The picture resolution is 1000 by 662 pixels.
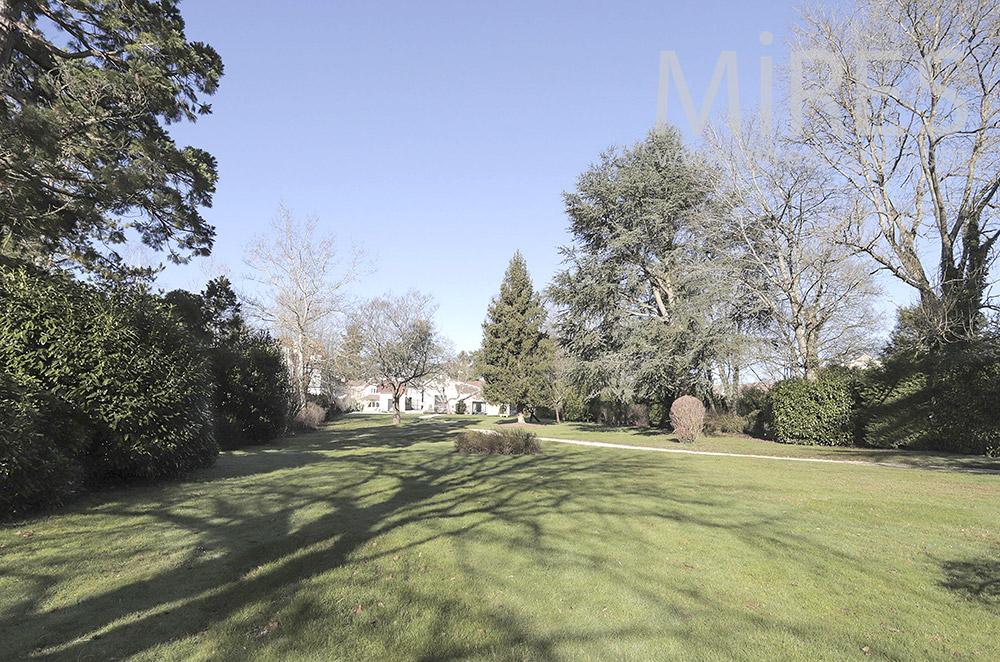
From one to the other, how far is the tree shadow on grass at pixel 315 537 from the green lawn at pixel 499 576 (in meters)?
0.03

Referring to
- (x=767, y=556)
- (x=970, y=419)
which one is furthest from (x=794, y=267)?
(x=767, y=556)

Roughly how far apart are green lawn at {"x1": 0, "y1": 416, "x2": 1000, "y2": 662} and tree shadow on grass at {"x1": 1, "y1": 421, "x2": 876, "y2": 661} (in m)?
0.03

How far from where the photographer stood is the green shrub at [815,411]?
57.4 ft

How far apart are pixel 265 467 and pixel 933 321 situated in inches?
783

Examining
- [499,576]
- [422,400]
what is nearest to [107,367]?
[499,576]

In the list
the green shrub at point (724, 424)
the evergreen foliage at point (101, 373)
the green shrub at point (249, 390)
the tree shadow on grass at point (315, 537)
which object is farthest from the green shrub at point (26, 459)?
the green shrub at point (724, 424)

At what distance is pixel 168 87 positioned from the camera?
9391 millimetres

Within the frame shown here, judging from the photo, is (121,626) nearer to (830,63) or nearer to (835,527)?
(835,527)

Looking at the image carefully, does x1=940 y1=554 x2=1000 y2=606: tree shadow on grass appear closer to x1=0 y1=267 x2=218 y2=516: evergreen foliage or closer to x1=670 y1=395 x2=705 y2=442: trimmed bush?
x1=0 y1=267 x2=218 y2=516: evergreen foliage

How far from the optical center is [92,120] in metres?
8.77

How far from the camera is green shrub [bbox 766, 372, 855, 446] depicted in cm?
1750

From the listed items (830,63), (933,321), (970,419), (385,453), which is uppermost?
(830,63)

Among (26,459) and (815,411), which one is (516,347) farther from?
(26,459)

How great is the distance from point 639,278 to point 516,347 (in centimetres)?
1361
